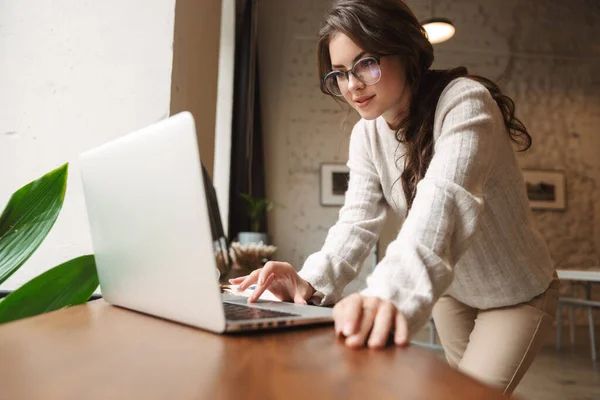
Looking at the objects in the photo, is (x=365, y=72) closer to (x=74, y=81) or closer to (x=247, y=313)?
(x=247, y=313)

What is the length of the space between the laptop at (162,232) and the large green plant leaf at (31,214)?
151mm

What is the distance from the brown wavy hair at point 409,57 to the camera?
37.7 inches

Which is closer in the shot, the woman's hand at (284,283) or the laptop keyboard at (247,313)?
the laptop keyboard at (247,313)

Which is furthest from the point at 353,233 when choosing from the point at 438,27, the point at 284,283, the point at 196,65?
the point at 438,27

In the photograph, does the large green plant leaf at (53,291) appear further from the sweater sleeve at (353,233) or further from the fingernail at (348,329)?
the fingernail at (348,329)

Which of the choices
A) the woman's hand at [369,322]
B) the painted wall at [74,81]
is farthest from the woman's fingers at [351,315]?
the painted wall at [74,81]

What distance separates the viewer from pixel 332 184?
17.9 ft

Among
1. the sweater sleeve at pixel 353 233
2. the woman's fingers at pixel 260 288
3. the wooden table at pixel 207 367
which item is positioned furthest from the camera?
the sweater sleeve at pixel 353 233

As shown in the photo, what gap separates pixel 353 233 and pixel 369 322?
1.81ft

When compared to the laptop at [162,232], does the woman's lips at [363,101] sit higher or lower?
higher

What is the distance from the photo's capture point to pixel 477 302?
3.47 ft

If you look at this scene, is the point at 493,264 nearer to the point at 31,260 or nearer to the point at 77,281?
the point at 77,281

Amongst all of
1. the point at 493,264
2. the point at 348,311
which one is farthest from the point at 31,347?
the point at 493,264

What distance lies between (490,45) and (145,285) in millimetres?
6099
